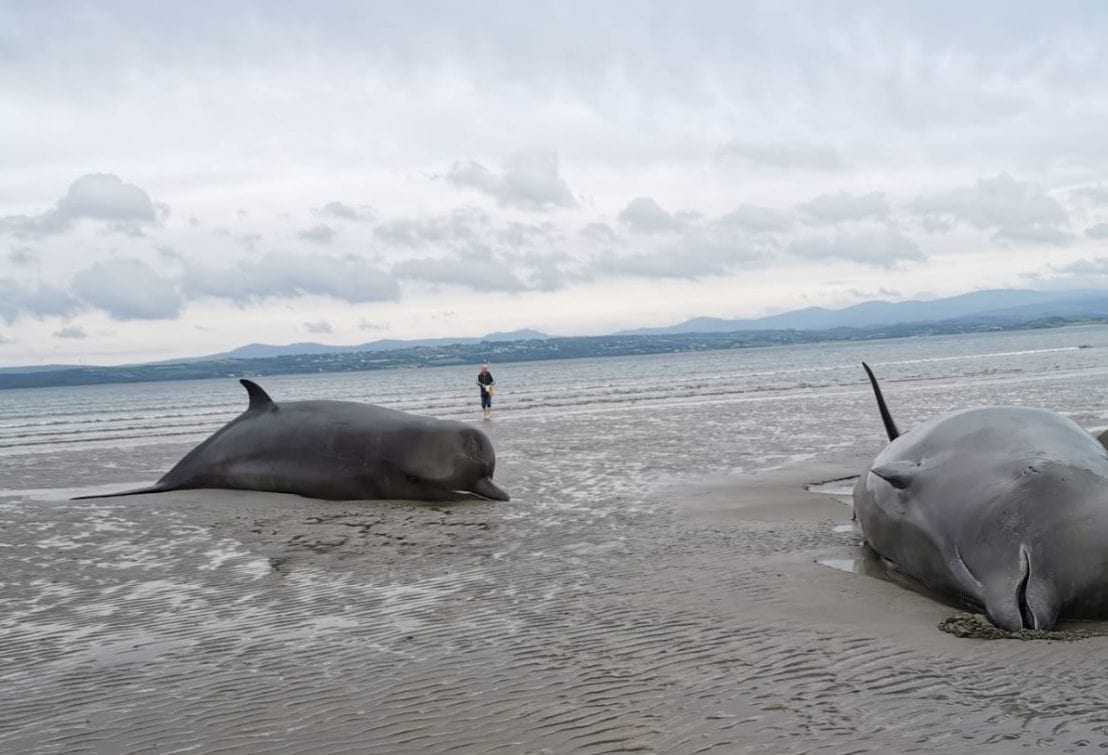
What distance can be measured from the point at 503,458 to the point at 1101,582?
13518mm

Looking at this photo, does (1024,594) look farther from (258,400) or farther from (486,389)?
(486,389)

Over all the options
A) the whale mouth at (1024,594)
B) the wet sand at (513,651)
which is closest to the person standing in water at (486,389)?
the wet sand at (513,651)

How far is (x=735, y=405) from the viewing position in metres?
32.6

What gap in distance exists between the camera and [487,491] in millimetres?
12664

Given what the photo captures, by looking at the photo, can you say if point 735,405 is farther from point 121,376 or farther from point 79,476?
point 121,376

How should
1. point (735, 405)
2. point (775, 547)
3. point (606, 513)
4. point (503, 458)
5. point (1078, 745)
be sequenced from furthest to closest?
1. point (735, 405)
2. point (503, 458)
3. point (606, 513)
4. point (775, 547)
5. point (1078, 745)

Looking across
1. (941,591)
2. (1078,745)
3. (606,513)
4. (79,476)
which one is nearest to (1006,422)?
(941,591)

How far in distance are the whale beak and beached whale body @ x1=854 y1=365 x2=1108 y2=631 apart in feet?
18.3

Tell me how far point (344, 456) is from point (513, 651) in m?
7.75

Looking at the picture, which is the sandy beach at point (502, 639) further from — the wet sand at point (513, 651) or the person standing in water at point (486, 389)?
the person standing in water at point (486, 389)

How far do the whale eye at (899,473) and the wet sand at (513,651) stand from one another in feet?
2.33

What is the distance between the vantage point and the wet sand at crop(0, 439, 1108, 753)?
14.3 ft

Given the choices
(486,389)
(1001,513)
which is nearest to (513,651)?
(1001,513)

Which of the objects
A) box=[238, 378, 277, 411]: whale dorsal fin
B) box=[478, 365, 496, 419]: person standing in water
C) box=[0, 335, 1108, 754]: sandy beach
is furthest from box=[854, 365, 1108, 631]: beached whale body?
box=[478, 365, 496, 419]: person standing in water
